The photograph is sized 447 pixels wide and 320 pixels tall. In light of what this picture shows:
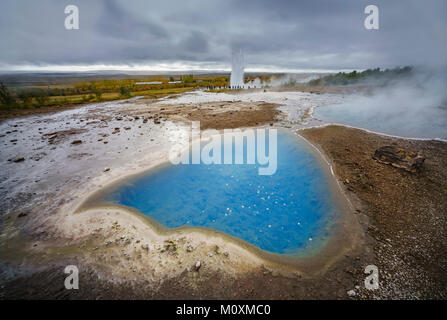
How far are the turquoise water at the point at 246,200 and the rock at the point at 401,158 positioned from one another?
387 centimetres

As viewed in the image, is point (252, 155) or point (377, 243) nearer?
point (377, 243)

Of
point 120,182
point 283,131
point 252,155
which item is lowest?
point 120,182

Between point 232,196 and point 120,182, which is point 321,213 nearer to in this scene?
point 232,196

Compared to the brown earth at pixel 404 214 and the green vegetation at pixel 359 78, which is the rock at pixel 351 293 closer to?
the brown earth at pixel 404 214

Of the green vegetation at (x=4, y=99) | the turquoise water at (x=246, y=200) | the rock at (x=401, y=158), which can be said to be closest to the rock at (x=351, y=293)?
the turquoise water at (x=246, y=200)

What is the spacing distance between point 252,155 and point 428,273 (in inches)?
397

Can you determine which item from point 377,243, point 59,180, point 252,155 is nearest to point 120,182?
point 59,180

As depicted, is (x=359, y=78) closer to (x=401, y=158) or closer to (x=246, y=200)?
(x=401, y=158)

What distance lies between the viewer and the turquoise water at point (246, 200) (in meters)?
7.04

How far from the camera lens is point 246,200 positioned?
887cm

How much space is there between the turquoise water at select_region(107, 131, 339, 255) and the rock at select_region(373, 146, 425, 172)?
12.7ft

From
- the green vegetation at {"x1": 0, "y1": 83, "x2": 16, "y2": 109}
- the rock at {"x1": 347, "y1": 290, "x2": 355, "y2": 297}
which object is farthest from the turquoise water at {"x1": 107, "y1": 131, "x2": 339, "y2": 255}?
the green vegetation at {"x1": 0, "y1": 83, "x2": 16, "y2": 109}

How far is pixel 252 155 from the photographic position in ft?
44.9
